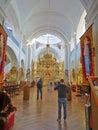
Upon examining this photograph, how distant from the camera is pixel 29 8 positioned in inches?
746

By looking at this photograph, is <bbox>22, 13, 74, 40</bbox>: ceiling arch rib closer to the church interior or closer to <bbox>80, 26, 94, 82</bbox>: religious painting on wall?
the church interior

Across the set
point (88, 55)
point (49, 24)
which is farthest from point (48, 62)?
point (88, 55)

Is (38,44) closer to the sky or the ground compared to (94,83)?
closer to the sky

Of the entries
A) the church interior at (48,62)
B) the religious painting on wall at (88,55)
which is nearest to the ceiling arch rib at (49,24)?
the church interior at (48,62)

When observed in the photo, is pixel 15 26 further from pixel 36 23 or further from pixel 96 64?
pixel 96 64

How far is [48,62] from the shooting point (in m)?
26.6

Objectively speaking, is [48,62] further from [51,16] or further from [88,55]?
[88,55]

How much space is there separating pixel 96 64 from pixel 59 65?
24.4 metres

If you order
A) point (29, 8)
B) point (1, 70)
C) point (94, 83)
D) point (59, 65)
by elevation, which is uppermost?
point (29, 8)

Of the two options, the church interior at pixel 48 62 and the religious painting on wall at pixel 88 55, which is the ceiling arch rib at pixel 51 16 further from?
the religious painting on wall at pixel 88 55

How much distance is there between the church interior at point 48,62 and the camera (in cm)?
474

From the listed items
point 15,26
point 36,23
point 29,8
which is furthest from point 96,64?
point 36,23

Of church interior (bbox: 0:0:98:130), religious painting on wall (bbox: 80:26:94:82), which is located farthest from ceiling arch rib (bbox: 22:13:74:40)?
religious painting on wall (bbox: 80:26:94:82)

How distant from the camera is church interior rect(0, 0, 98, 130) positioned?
474cm
